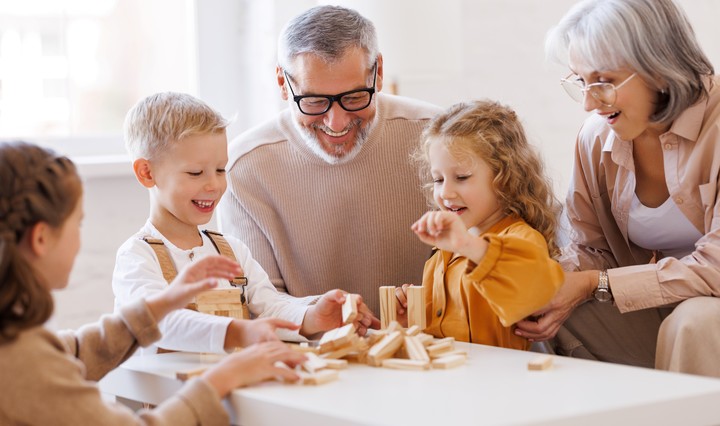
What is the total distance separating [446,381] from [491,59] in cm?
308

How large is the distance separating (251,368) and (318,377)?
11cm

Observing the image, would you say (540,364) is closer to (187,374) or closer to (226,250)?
(187,374)

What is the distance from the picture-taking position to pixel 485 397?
1.48 meters

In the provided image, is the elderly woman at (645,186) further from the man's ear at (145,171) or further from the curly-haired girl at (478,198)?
the man's ear at (145,171)

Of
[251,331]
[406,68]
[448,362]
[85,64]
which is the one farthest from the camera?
[85,64]

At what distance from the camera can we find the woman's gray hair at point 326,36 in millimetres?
2484

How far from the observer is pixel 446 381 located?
63.2 inches

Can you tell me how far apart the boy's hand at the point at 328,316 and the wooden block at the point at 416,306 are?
9 centimetres

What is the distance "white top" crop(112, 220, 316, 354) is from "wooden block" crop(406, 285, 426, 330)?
0.24 metres

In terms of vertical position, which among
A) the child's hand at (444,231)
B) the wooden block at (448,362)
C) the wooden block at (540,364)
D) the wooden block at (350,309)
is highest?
the child's hand at (444,231)

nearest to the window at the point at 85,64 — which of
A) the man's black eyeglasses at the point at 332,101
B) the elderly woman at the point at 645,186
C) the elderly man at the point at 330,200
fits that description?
the elderly man at the point at 330,200

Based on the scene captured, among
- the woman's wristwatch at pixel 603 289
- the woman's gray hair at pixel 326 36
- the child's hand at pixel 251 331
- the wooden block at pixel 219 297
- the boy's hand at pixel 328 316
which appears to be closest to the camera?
the child's hand at pixel 251 331

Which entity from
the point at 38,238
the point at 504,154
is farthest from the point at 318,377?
the point at 504,154

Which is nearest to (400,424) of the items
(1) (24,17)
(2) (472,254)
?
(2) (472,254)
